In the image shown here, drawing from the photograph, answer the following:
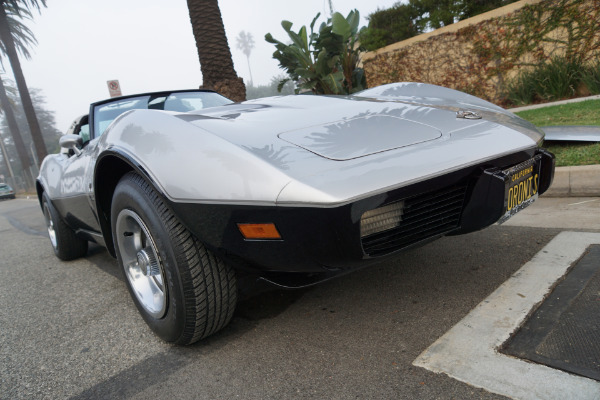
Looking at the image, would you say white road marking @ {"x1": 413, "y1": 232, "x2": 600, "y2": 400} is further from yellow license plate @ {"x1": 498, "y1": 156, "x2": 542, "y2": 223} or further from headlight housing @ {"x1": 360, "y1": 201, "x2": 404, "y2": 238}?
headlight housing @ {"x1": 360, "y1": 201, "x2": 404, "y2": 238}

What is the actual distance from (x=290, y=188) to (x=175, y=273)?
0.62 m

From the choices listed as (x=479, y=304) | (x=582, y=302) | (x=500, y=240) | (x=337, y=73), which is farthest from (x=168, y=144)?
(x=337, y=73)

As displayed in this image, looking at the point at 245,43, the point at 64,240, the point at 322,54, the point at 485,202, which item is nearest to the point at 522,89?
the point at 322,54

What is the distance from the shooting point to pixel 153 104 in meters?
2.97

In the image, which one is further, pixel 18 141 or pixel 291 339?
pixel 18 141

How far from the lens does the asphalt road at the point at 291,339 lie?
57.7 inches

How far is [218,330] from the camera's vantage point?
1.82 m

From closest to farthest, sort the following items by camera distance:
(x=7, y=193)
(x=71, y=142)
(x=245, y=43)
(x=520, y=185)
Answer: (x=520, y=185) < (x=71, y=142) < (x=7, y=193) < (x=245, y=43)

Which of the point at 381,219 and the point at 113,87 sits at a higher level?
the point at 113,87

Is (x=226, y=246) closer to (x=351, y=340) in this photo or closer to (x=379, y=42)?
(x=351, y=340)

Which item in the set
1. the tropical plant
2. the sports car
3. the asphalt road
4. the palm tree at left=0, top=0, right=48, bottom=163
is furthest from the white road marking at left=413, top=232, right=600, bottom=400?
the sports car

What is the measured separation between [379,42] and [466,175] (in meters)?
11.9

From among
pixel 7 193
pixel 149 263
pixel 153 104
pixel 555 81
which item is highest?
pixel 153 104

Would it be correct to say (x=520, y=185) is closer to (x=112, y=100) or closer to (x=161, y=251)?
(x=161, y=251)
